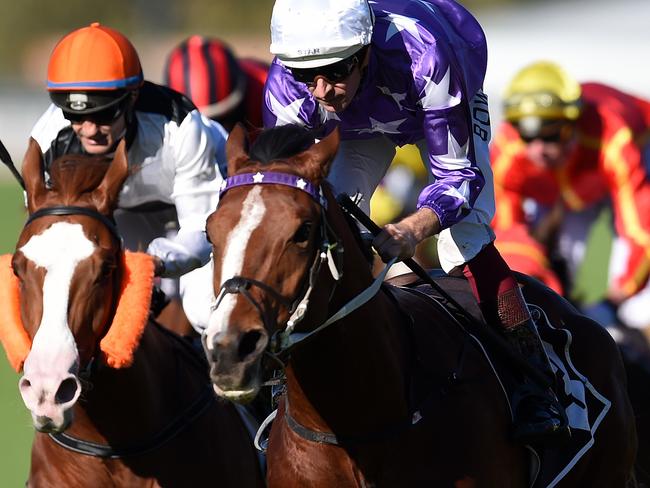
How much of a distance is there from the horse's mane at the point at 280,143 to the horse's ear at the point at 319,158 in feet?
0.17

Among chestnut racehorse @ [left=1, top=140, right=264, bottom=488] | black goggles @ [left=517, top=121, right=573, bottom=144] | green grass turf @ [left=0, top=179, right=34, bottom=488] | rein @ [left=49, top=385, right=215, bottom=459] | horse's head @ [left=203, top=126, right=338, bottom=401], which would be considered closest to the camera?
horse's head @ [left=203, top=126, right=338, bottom=401]

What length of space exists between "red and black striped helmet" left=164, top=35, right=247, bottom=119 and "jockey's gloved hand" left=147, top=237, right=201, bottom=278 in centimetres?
309

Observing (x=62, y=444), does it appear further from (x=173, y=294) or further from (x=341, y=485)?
(x=173, y=294)

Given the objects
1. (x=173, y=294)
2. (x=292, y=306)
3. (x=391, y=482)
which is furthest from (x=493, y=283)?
(x=173, y=294)

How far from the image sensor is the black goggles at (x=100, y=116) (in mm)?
5293

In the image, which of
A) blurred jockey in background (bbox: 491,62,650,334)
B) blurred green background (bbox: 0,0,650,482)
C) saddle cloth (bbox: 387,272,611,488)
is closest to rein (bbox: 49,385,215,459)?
saddle cloth (bbox: 387,272,611,488)

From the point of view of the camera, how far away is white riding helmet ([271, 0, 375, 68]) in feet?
14.0

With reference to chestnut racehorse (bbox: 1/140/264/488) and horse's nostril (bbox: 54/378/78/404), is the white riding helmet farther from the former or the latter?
horse's nostril (bbox: 54/378/78/404)

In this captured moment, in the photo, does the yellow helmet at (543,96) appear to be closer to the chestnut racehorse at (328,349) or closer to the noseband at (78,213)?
the chestnut racehorse at (328,349)

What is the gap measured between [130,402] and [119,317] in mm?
428

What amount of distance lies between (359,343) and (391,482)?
0.43 m

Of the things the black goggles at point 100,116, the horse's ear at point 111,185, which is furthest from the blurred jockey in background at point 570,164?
the horse's ear at point 111,185

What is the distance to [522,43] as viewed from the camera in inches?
999

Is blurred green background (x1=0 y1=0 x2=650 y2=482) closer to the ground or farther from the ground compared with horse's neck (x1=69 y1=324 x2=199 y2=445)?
closer to the ground
